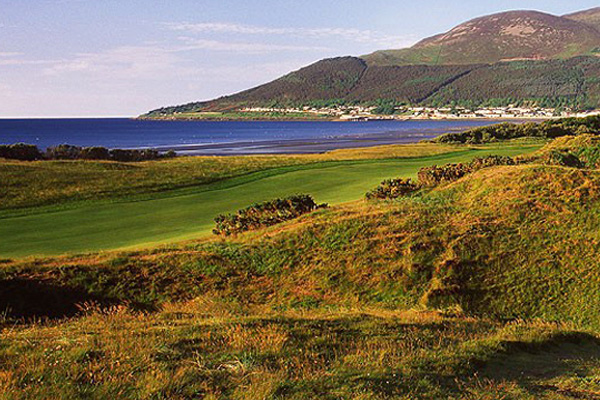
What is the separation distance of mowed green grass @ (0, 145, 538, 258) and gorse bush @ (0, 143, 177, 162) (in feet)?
79.3

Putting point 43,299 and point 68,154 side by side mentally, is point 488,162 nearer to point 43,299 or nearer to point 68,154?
point 43,299

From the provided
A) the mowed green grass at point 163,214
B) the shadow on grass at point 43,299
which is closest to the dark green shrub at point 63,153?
the mowed green grass at point 163,214

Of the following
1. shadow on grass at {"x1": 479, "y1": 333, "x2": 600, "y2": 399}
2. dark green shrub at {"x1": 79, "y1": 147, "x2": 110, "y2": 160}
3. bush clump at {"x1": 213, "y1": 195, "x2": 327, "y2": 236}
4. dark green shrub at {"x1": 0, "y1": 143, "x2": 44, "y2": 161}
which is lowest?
shadow on grass at {"x1": 479, "y1": 333, "x2": 600, "y2": 399}

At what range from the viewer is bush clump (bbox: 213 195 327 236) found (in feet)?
69.2

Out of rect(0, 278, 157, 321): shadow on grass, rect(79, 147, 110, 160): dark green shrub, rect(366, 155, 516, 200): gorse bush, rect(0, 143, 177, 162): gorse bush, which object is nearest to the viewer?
rect(0, 278, 157, 321): shadow on grass

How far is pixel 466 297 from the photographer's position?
14922mm

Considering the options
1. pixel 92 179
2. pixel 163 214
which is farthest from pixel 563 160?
pixel 92 179

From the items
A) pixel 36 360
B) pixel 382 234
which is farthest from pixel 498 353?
pixel 382 234

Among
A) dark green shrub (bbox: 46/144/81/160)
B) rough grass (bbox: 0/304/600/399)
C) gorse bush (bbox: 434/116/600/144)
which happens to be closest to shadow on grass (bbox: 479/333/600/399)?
rough grass (bbox: 0/304/600/399)

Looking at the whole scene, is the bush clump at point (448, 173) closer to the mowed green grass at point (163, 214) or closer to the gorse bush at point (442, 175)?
the gorse bush at point (442, 175)

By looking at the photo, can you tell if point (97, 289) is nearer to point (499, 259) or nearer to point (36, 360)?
point (36, 360)

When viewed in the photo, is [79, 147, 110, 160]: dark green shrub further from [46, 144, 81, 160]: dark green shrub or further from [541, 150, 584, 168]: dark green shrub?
[541, 150, 584, 168]: dark green shrub

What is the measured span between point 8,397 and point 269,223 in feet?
50.6

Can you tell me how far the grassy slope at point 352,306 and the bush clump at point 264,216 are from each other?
1.22 m
